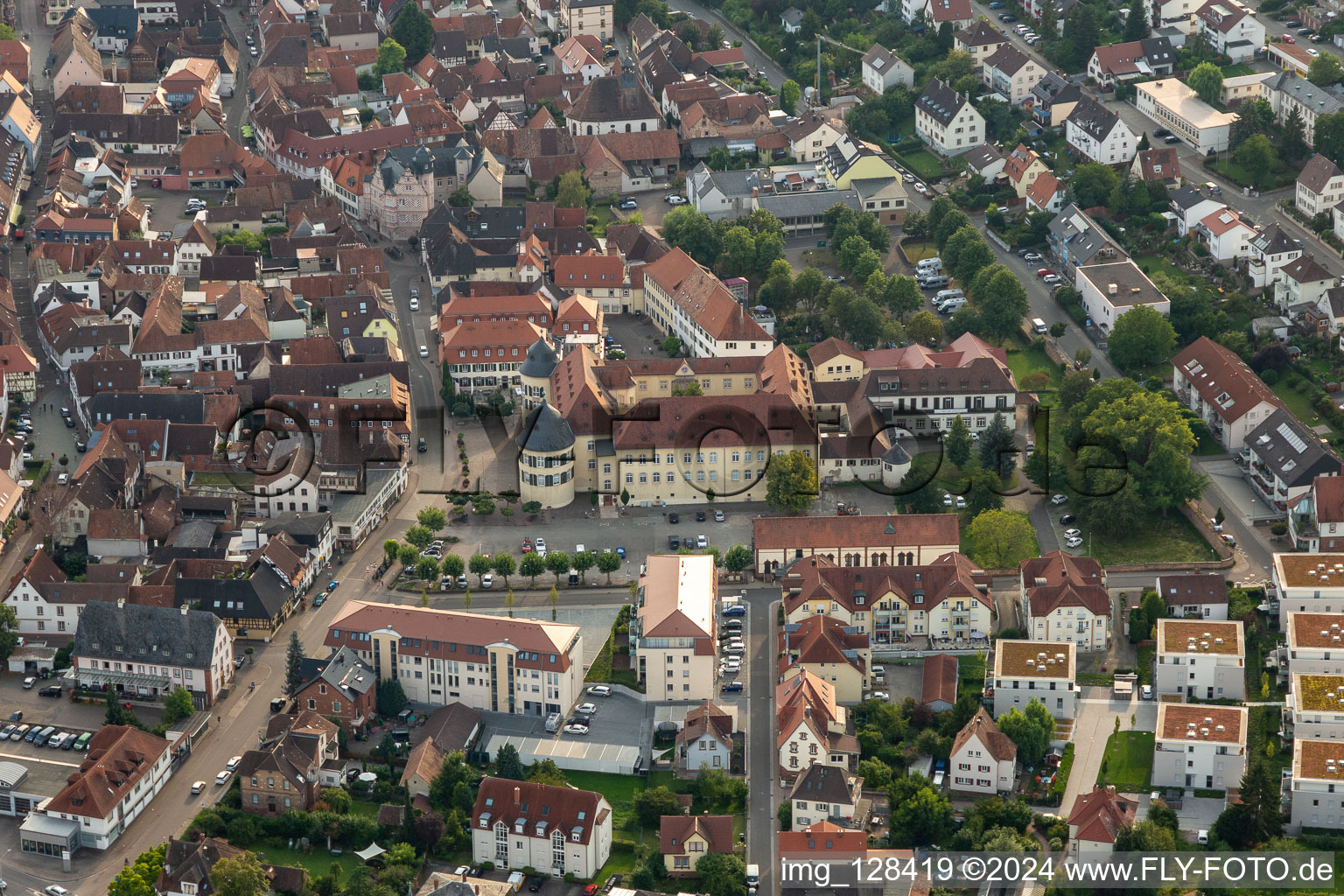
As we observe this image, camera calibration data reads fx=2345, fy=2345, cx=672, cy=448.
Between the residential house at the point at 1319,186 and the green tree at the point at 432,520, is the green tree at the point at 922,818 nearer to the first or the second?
the green tree at the point at 432,520

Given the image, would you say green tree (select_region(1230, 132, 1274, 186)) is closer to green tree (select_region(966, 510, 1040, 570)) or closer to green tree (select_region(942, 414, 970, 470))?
green tree (select_region(942, 414, 970, 470))

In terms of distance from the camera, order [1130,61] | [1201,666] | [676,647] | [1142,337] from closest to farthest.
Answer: [1201,666], [676,647], [1142,337], [1130,61]

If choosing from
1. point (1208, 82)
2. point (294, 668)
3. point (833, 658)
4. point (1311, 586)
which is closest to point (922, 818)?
point (833, 658)

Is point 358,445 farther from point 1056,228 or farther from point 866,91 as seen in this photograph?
point 866,91

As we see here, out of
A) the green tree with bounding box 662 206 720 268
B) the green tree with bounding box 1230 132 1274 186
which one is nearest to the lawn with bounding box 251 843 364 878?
the green tree with bounding box 662 206 720 268

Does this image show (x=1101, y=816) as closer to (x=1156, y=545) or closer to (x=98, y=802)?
(x=1156, y=545)

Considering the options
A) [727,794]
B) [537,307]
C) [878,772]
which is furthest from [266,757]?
[537,307]
